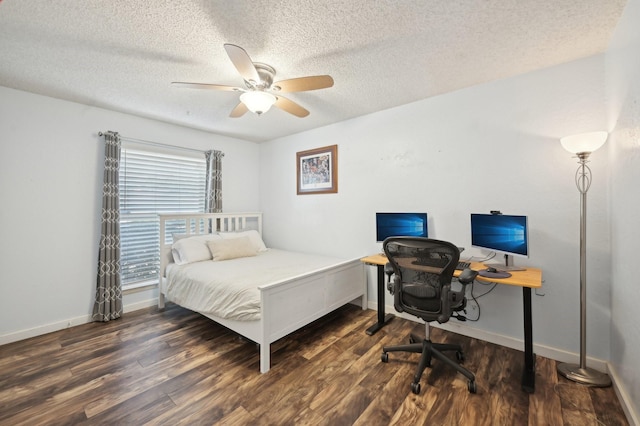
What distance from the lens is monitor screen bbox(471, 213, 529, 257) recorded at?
2072 mm

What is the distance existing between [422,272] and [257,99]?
1.83 m

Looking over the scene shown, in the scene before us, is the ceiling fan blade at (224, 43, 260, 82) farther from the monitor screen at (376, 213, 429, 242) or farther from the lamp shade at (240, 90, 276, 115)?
the monitor screen at (376, 213, 429, 242)

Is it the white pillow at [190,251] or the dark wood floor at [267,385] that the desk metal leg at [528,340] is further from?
the white pillow at [190,251]

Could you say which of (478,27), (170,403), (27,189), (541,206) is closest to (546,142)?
(541,206)

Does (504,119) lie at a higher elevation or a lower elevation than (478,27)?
lower

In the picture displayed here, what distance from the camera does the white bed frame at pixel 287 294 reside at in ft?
6.98

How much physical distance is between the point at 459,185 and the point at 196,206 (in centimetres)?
351

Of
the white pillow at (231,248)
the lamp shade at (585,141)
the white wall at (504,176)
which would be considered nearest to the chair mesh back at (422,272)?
the white wall at (504,176)

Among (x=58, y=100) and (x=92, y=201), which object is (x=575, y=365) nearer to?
(x=92, y=201)

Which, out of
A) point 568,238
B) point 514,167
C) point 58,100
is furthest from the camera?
point 58,100

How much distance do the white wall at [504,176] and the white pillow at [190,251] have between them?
1.80 m

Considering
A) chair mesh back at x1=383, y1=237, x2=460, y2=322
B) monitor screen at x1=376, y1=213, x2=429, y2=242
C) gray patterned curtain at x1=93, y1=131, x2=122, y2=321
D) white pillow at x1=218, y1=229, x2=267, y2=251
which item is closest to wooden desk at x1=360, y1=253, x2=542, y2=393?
chair mesh back at x1=383, y1=237, x2=460, y2=322

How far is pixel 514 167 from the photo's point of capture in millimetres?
2396

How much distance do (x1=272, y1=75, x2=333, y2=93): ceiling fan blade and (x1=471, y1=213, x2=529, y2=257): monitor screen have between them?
177cm
